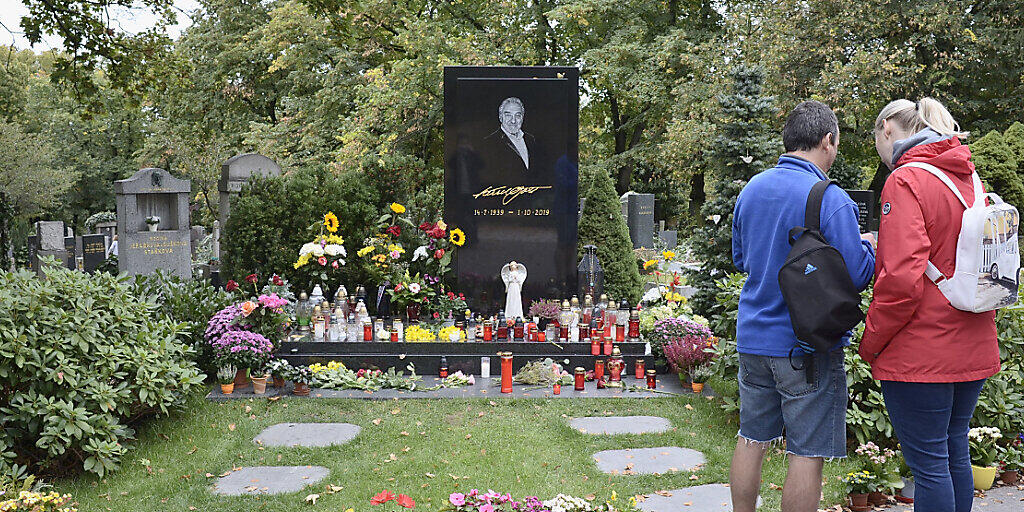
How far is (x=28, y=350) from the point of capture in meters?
4.79

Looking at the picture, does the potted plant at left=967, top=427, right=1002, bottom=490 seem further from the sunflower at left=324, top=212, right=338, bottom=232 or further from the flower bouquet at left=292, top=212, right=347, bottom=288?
the sunflower at left=324, top=212, right=338, bottom=232

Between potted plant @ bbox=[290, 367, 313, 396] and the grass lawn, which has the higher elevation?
potted plant @ bbox=[290, 367, 313, 396]

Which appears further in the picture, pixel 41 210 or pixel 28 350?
pixel 41 210

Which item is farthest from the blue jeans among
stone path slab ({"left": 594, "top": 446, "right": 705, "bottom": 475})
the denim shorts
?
stone path slab ({"left": 594, "top": 446, "right": 705, "bottom": 475})

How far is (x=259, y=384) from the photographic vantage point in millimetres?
6992

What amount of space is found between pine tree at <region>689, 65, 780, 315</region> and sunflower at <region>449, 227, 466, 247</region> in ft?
8.18

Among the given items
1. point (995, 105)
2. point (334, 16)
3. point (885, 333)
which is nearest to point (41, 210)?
point (334, 16)

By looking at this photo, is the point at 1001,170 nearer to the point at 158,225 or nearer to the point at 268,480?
the point at 158,225

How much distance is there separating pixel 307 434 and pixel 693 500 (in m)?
2.84

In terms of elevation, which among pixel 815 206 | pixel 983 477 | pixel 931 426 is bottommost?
pixel 983 477

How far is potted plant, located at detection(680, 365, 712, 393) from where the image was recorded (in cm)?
697

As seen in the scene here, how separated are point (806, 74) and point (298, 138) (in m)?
12.3

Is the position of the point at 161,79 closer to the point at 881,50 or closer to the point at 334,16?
the point at 334,16

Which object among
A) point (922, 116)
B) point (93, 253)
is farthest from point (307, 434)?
point (93, 253)
